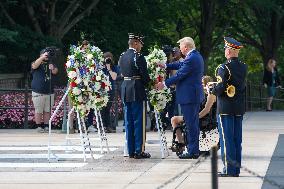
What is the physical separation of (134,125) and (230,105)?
8.93 feet

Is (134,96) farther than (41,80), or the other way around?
(41,80)

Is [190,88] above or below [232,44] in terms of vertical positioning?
below

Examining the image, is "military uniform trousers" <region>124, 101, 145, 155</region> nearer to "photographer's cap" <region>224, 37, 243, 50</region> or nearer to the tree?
"photographer's cap" <region>224, 37, 243, 50</region>

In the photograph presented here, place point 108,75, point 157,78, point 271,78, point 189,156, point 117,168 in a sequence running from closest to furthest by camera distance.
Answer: point 117,168, point 189,156, point 157,78, point 108,75, point 271,78

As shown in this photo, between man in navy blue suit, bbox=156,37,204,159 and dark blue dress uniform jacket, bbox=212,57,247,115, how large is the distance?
1.84 metres

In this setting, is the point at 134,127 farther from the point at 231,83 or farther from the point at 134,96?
the point at 231,83

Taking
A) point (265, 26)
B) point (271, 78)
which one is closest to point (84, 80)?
point (271, 78)

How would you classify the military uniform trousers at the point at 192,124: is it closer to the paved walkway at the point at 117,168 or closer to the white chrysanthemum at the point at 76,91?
the paved walkway at the point at 117,168

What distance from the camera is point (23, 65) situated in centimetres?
3183

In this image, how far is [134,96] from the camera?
1548 cm

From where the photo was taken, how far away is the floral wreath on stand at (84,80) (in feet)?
50.9

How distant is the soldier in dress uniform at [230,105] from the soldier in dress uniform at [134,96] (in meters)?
2.40

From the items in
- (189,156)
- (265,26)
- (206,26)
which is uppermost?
(265,26)

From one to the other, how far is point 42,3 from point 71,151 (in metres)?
14.4
